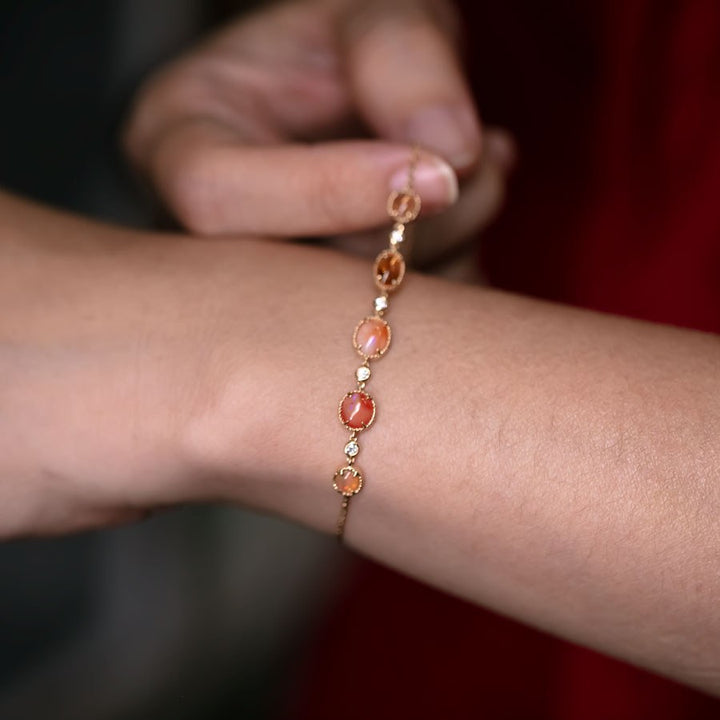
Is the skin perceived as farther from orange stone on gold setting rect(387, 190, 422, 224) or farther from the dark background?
the dark background

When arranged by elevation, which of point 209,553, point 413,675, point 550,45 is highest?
point 550,45

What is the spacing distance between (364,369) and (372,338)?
0.03 meters

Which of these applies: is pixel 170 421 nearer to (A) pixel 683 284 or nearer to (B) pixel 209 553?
(A) pixel 683 284

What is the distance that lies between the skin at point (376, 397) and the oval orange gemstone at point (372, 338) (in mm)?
13

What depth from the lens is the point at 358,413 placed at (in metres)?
0.65

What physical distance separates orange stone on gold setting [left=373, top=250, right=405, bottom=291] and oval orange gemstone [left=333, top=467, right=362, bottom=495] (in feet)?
0.53

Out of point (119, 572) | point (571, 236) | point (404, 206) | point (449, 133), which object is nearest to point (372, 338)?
point (404, 206)

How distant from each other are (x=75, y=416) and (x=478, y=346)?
1.16ft

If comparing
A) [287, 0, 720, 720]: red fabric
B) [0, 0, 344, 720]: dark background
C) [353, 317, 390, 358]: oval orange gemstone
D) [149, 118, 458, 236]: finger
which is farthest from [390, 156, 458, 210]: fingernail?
[0, 0, 344, 720]: dark background

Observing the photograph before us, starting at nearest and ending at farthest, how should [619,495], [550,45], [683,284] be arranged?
[619,495], [683,284], [550,45]

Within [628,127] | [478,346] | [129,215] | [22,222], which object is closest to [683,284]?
[628,127]

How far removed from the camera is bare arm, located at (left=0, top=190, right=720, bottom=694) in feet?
1.97

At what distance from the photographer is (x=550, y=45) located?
3.93ft

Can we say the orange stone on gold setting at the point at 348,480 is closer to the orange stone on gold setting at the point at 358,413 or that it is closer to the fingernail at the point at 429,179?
the orange stone on gold setting at the point at 358,413
